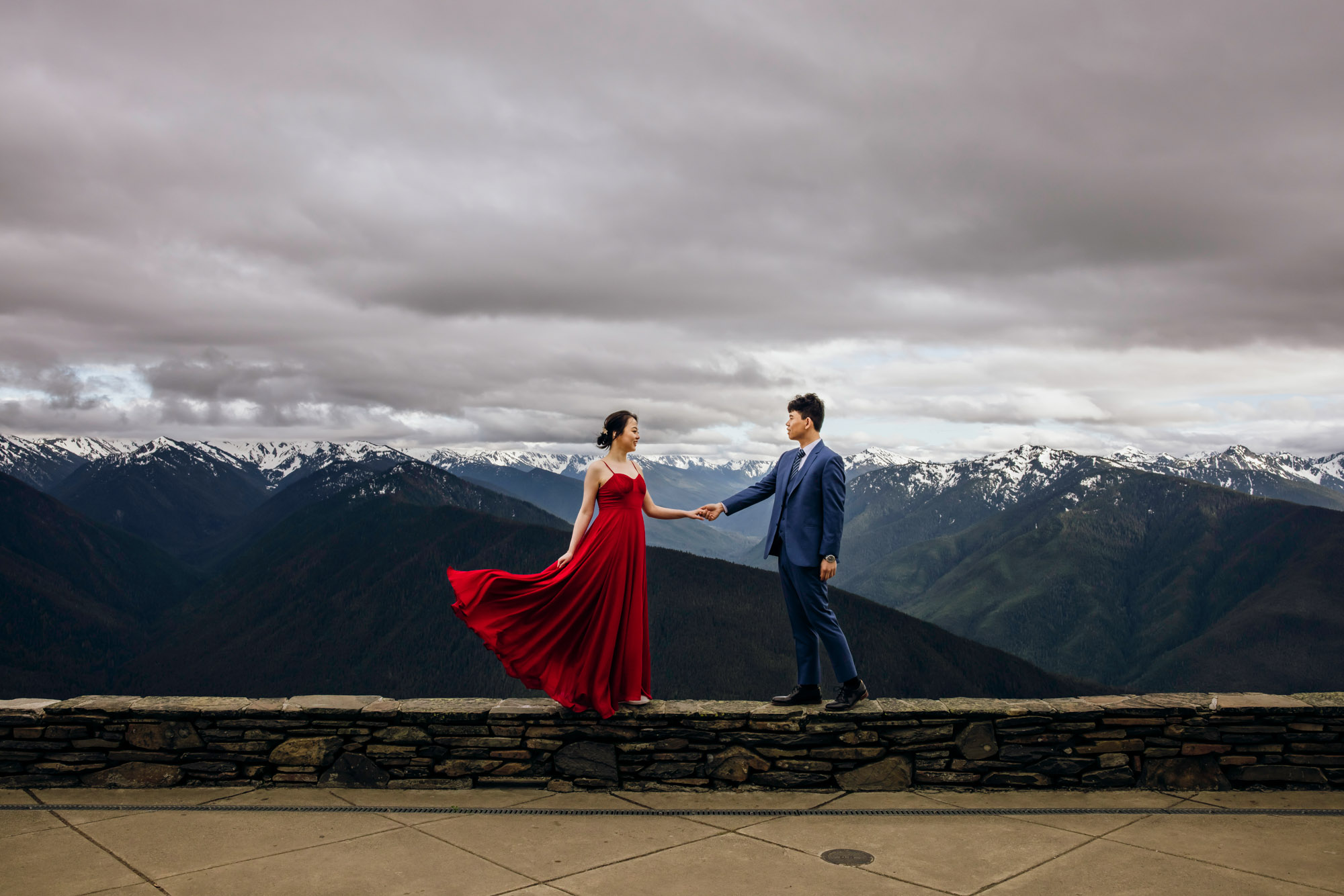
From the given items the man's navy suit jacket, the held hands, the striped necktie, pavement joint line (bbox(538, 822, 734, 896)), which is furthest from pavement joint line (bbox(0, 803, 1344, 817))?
the striped necktie

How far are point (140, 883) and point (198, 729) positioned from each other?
86.6 inches

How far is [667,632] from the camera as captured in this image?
117 m

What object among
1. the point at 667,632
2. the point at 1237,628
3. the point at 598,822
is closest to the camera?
the point at 598,822

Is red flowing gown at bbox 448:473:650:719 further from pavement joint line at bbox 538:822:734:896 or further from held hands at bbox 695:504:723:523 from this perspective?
pavement joint line at bbox 538:822:734:896

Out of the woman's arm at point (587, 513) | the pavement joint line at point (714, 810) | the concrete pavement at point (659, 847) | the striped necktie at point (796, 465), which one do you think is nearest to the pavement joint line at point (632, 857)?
the concrete pavement at point (659, 847)

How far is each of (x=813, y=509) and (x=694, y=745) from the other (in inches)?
82.2

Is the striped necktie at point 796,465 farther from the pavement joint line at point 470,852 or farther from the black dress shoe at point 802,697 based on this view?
the pavement joint line at point 470,852

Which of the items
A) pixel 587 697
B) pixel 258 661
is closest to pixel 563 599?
pixel 587 697

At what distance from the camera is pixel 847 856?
5.11m

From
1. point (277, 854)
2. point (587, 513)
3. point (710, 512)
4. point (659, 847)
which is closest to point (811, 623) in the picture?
point (710, 512)

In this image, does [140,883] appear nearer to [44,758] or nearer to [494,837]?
[494,837]

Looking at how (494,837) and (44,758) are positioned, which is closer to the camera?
(494,837)

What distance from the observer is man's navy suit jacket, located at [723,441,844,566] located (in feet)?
21.5

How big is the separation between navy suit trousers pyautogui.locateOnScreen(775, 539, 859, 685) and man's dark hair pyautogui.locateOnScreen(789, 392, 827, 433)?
1.06m
